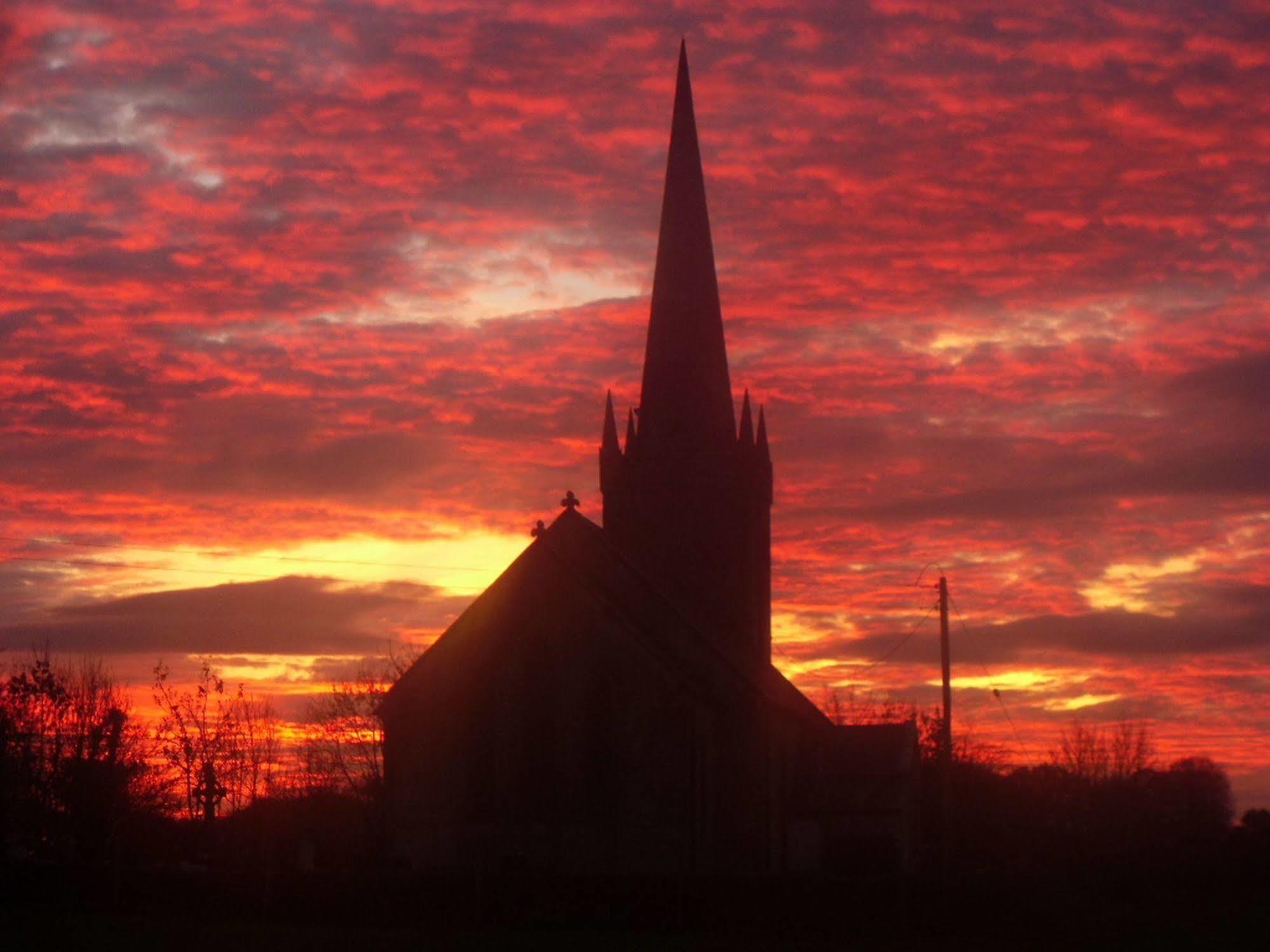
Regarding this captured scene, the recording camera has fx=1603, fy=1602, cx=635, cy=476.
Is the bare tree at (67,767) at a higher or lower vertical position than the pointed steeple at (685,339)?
lower

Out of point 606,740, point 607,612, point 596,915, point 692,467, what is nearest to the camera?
point 596,915

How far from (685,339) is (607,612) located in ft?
51.1

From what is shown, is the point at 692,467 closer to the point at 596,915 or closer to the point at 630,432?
the point at 630,432

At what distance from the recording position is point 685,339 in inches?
2231

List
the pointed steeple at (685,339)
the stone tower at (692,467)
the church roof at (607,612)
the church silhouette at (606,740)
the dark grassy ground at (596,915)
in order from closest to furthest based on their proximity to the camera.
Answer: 1. the dark grassy ground at (596,915)
2. the church silhouette at (606,740)
3. the church roof at (607,612)
4. the stone tower at (692,467)
5. the pointed steeple at (685,339)

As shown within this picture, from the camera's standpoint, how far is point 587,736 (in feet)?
143

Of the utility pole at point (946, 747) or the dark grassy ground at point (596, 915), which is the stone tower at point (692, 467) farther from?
the dark grassy ground at point (596, 915)

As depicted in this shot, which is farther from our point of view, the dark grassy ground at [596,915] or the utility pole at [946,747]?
the utility pole at [946,747]

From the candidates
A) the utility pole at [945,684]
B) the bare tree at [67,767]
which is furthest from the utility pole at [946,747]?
the bare tree at [67,767]

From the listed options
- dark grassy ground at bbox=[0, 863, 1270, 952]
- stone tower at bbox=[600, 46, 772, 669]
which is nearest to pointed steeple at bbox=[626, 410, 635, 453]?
stone tower at bbox=[600, 46, 772, 669]

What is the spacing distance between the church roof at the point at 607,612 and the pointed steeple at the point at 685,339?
Answer: 8472 millimetres

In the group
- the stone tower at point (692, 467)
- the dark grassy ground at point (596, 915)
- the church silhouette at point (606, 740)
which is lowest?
the dark grassy ground at point (596, 915)

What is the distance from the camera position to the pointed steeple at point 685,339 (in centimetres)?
5628

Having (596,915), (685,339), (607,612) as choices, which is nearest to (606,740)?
(607,612)
